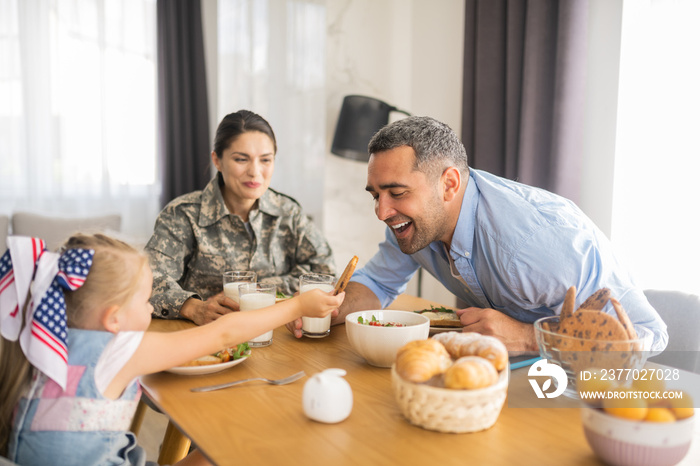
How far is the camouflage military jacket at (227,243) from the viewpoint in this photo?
2.12m

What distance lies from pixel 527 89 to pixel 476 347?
2.27 metres

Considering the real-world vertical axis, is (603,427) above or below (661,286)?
above

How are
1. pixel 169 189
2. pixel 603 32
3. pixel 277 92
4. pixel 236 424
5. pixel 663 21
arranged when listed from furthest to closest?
pixel 169 189
pixel 277 92
pixel 603 32
pixel 663 21
pixel 236 424

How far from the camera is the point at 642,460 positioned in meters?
0.82

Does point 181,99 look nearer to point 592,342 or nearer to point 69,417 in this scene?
point 69,417

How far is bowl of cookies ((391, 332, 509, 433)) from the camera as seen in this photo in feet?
3.01

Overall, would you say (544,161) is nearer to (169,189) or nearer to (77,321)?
(77,321)

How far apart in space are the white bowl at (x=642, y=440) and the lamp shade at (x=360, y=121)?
107 inches

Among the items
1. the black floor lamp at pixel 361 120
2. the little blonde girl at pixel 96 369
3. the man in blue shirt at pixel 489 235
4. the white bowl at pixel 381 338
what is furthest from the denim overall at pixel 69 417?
the black floor lamp at pixel 361 120

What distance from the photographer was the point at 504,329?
1.36 meters

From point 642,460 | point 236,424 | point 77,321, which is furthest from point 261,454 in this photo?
point 642,460

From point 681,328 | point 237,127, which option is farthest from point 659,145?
point 237,127

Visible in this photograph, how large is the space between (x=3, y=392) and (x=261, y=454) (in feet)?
1.64

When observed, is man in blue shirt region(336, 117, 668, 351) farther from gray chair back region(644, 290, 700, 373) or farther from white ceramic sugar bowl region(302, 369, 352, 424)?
white ceramic sugar bowl region(302, 369, 352, 424)
